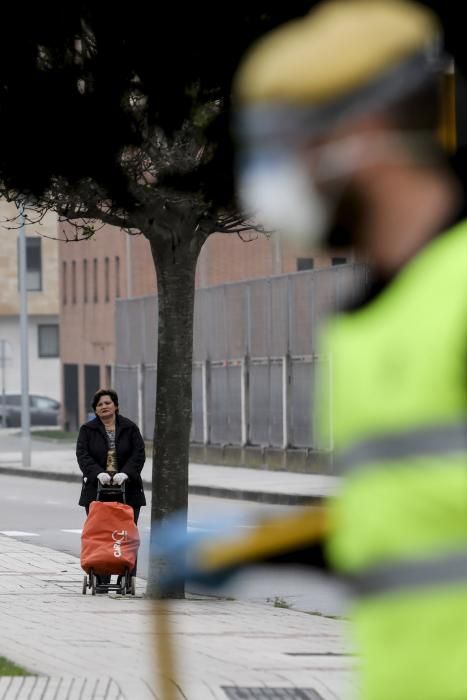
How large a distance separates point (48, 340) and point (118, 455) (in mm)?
74854

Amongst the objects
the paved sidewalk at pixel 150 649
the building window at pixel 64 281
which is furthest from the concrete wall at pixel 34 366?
the paved sidewalk at pixel 150 649

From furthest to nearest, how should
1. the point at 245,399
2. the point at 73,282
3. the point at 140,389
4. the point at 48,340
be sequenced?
1. the point at 48,340
2. the point at 73,282
3. the point at 140,389
4. the point at 245,399

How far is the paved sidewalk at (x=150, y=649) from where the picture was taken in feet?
27.7

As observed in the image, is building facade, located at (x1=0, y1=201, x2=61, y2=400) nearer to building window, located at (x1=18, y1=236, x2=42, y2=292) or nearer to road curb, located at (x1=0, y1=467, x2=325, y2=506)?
building window, located at (x1=18, y1=236, x2=42, y2=292)

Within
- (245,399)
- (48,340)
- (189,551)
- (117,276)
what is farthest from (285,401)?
(48,340)

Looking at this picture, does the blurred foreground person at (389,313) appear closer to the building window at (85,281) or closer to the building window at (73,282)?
the building window at (85,281)

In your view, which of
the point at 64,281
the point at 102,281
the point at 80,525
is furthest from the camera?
the point at 64,281

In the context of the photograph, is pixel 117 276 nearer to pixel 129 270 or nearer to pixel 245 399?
pixel 129 270

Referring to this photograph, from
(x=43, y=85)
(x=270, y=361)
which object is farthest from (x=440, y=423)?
(x=270, y=361)

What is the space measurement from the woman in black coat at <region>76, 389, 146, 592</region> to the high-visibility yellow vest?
42.8 feet

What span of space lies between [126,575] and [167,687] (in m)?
12.4

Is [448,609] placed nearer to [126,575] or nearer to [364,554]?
[364,554]

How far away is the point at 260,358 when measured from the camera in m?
38.2

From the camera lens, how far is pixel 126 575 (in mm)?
14672
